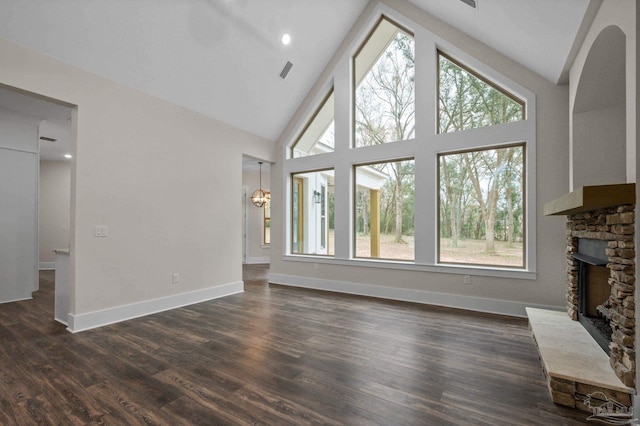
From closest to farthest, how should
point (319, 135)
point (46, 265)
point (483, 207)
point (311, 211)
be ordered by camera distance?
point (483, 207), point (319, 135), point (311, 211), point (46, 265)

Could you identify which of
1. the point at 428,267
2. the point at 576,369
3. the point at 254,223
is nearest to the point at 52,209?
the point at 254,223

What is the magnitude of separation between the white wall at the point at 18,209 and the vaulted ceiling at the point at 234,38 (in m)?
2.77

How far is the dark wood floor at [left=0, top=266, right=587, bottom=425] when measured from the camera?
195cm

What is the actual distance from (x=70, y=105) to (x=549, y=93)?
229 inches

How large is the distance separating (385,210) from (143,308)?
12.8 ft

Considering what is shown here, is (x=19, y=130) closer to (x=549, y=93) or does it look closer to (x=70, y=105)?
(x=70, y=105)

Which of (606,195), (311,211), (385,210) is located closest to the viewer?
(606,195)

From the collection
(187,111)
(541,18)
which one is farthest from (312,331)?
(541,18)

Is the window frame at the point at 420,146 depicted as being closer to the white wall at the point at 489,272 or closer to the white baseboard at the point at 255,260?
the white wall at the point at 489,272

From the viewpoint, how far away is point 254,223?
9.64m

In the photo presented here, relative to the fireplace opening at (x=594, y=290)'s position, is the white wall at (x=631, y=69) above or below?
above

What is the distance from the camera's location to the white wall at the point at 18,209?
483 cm

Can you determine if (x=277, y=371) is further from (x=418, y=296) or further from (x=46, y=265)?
(x=46, y=265)

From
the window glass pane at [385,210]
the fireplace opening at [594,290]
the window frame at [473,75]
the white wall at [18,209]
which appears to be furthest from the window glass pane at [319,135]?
the white wall at [18,209]
